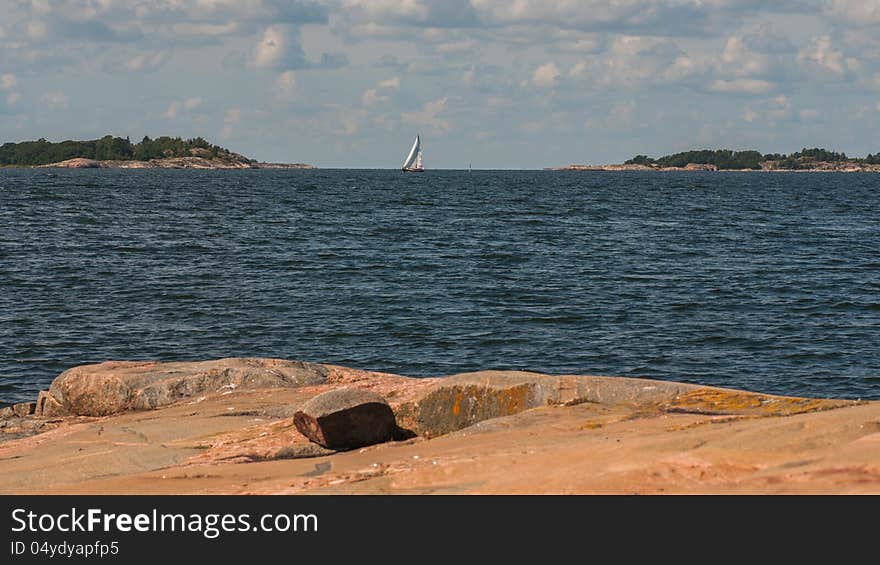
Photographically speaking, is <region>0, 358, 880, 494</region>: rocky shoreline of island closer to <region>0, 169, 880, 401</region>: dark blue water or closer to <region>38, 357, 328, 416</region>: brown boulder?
<region>38, 357, 328, 416</region>: brown boulder

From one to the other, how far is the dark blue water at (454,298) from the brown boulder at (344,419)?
12664 mm

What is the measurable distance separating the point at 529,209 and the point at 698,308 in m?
A: 57.8

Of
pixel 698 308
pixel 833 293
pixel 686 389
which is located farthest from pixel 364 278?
Answer: pixel 686 389

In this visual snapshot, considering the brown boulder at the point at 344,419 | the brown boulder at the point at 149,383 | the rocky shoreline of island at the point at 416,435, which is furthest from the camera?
the brown boulder at the point at 149,383

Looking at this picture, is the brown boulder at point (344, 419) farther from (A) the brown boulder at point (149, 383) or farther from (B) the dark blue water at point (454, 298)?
(B) the dark blue water at point (454, 298)

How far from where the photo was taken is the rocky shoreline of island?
9055mm

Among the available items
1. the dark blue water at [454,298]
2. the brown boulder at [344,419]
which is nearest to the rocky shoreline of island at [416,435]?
the brown boulder at [344,419]

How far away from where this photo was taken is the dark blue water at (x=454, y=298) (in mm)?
27578

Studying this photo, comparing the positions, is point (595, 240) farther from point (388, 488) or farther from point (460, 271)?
point (388, 488)

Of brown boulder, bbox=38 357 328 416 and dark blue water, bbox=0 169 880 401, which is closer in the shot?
brown boulder, bbox=38 357 328 416

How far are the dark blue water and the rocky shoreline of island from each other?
24.2ft

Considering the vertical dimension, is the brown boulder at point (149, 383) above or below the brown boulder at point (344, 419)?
below

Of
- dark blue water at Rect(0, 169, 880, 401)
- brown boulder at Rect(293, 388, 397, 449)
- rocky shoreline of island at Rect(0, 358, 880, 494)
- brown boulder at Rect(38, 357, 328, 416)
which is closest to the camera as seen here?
rocky shoreline of island at Rect(0, 358, 880, 494)

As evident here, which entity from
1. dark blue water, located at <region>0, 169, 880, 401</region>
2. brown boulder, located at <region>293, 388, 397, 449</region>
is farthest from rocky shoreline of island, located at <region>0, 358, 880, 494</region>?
dark blue water, located at <region>0, 169, 880, 401</region>
